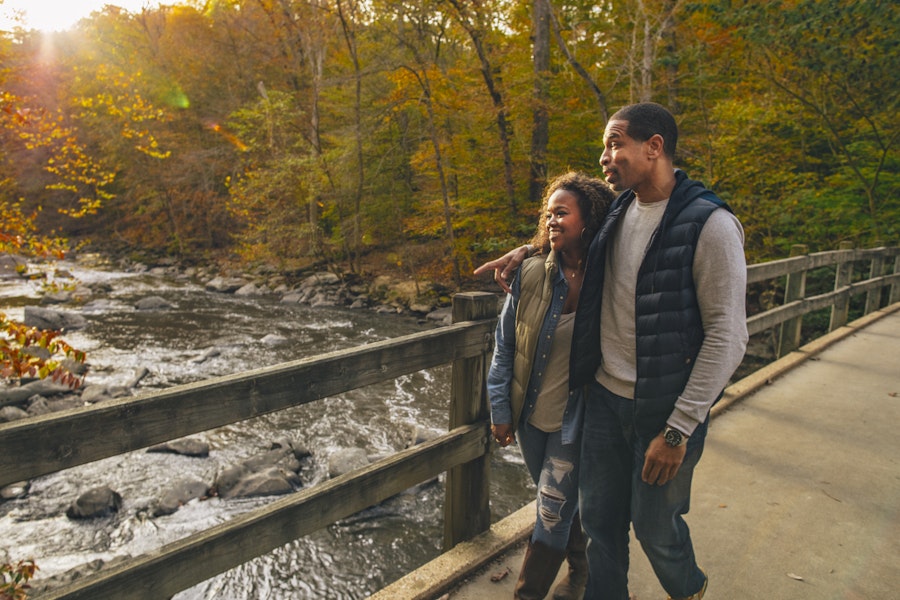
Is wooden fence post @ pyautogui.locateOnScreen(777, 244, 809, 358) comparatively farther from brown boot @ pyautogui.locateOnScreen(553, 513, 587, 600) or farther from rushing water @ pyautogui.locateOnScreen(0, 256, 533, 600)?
brown boot @ pyautogui.locateOnScreen(553, 513, 587, 600)

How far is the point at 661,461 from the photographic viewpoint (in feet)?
5.62

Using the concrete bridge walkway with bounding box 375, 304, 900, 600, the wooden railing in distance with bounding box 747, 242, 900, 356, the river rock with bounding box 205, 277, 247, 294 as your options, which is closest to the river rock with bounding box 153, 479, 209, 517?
the concrete bridge walkway with bounding box 375, 304, 900, 600

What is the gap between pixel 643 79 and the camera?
11891 mm

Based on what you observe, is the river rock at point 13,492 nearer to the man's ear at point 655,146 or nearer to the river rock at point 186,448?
the river rock at point 186,448

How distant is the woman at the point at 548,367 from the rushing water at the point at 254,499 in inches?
106

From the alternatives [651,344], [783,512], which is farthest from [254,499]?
[651,344]

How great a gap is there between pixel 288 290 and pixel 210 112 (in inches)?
525

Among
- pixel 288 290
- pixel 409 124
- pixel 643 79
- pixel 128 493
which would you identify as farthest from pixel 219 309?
pixel 643 79

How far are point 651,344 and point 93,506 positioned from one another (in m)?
5.55

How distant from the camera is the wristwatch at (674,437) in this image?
5.49ft

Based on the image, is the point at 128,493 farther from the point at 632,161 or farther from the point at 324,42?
the point at 324,42

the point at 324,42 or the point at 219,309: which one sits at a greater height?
the point at 324,42

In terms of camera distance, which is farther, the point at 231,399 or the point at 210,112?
the point at 210,112

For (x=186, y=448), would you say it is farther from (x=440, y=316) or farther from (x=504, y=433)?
(x=440, y=316)
